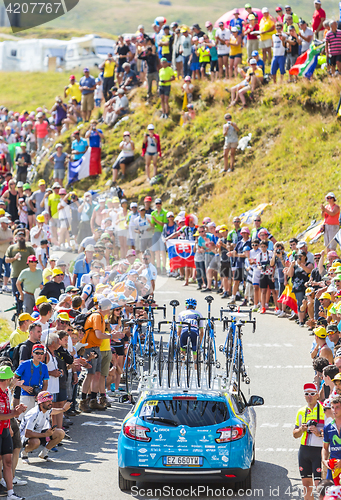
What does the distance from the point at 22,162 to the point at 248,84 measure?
10426 millimetres

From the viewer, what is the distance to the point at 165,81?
1147 inches

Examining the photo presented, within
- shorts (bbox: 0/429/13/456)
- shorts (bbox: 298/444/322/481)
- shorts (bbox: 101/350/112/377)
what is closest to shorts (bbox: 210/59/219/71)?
shorts (bbox: 101/350/112/377)

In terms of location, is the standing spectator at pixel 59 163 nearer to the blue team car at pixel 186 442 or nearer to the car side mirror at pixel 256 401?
the car side mirror at pixel 256 401

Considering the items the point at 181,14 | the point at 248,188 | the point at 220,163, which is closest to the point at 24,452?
the point at 248,188

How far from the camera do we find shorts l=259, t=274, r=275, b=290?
18859 mm

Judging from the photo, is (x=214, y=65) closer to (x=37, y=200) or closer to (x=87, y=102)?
(x=87, y=102)

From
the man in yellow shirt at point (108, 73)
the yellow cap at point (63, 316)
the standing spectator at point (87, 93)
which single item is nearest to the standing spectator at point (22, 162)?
the standing spectator at point (87, 93)

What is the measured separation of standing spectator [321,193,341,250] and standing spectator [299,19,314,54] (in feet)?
30.1

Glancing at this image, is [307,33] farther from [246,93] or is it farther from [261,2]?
[261,2]

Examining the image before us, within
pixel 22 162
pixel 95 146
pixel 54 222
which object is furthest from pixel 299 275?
pixel 22 162

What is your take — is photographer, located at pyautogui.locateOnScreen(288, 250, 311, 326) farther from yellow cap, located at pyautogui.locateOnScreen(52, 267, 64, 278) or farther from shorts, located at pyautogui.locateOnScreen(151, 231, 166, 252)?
yellow cap, located at pyautogui.locateOnScreen(52, 267, 64, 278)

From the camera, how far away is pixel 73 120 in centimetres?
3562

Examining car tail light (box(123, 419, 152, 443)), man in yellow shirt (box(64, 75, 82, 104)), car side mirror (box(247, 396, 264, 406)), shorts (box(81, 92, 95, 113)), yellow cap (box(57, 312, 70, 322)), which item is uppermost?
man in yellow shirt (box(64, 75, 82, 104))

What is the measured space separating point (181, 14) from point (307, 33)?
152 m
